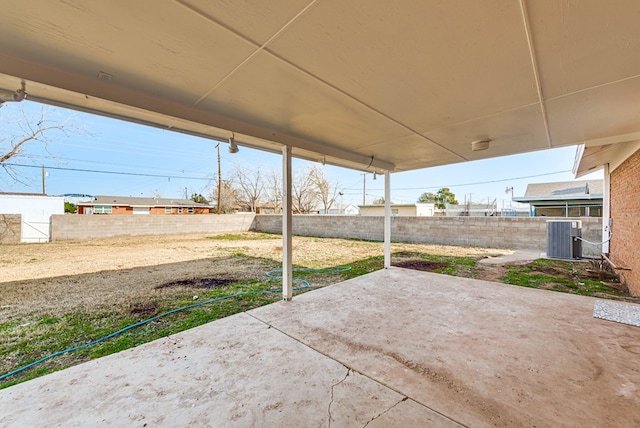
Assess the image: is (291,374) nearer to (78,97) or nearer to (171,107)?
(171,107)

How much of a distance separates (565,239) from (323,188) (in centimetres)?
1591

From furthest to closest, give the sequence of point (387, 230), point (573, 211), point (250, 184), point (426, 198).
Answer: point (426, 198) → point (250, 184) → point (573, 211) → point (387, 230)

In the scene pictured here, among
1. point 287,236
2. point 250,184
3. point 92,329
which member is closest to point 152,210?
point 250,184

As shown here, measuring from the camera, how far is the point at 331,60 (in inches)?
61.9

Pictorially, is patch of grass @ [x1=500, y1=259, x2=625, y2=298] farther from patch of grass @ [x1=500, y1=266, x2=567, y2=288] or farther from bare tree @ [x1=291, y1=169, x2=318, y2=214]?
bare tree @ [x1=291, y1=169, x2=318, y2=214]

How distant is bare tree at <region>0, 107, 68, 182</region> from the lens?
6176 mm

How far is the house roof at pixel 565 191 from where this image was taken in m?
11.0

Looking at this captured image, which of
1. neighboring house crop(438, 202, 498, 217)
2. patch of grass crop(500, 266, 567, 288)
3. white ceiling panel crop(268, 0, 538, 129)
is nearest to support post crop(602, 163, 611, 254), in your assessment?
patch of grass crop(500, 266, 567, 288)

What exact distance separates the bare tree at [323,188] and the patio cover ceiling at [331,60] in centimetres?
1713

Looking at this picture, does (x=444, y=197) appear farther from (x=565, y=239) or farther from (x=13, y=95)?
(x=13, y=95)

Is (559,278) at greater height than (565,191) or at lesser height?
lesser

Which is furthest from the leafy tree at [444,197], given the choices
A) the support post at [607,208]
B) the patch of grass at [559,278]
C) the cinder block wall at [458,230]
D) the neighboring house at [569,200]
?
the patch of grass at [559,278]

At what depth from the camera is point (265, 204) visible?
75.3 feet

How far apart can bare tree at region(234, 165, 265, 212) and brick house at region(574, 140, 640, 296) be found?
19.0 metres
